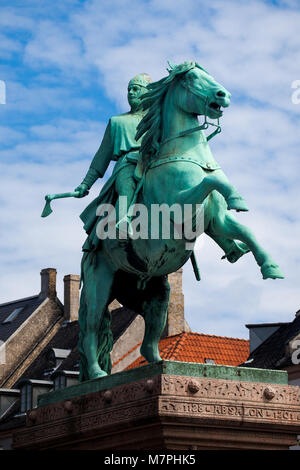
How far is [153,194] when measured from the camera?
12.2 metres

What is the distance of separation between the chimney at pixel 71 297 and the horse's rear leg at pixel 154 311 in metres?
37.3

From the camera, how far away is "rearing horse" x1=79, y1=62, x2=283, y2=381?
1190 cm

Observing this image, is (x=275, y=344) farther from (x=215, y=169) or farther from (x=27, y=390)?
(x=215, y=169)

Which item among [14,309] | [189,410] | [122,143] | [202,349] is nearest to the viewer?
[189,410]

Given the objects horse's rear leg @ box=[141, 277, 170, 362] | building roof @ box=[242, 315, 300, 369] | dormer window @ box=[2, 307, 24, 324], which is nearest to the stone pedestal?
horse's rear leg @ box=[141, 277, 170, 362]

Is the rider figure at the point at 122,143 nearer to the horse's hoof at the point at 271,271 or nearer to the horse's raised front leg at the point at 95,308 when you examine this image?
the horse's raised front leg at the point at 95,308

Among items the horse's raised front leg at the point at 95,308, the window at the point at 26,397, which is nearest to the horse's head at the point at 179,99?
the horse's raised front leg at the point at 95,308

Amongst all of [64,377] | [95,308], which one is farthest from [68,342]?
[95,308]

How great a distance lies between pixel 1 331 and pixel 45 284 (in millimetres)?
2881

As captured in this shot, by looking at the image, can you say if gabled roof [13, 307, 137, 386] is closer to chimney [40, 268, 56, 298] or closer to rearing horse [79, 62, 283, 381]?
chimney [40, 268, 56, 298]

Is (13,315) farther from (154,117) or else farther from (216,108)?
(216,108)

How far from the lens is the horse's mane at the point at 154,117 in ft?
41.2

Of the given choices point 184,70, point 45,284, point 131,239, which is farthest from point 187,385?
point 45,284

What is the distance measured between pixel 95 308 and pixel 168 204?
164 centimetres
